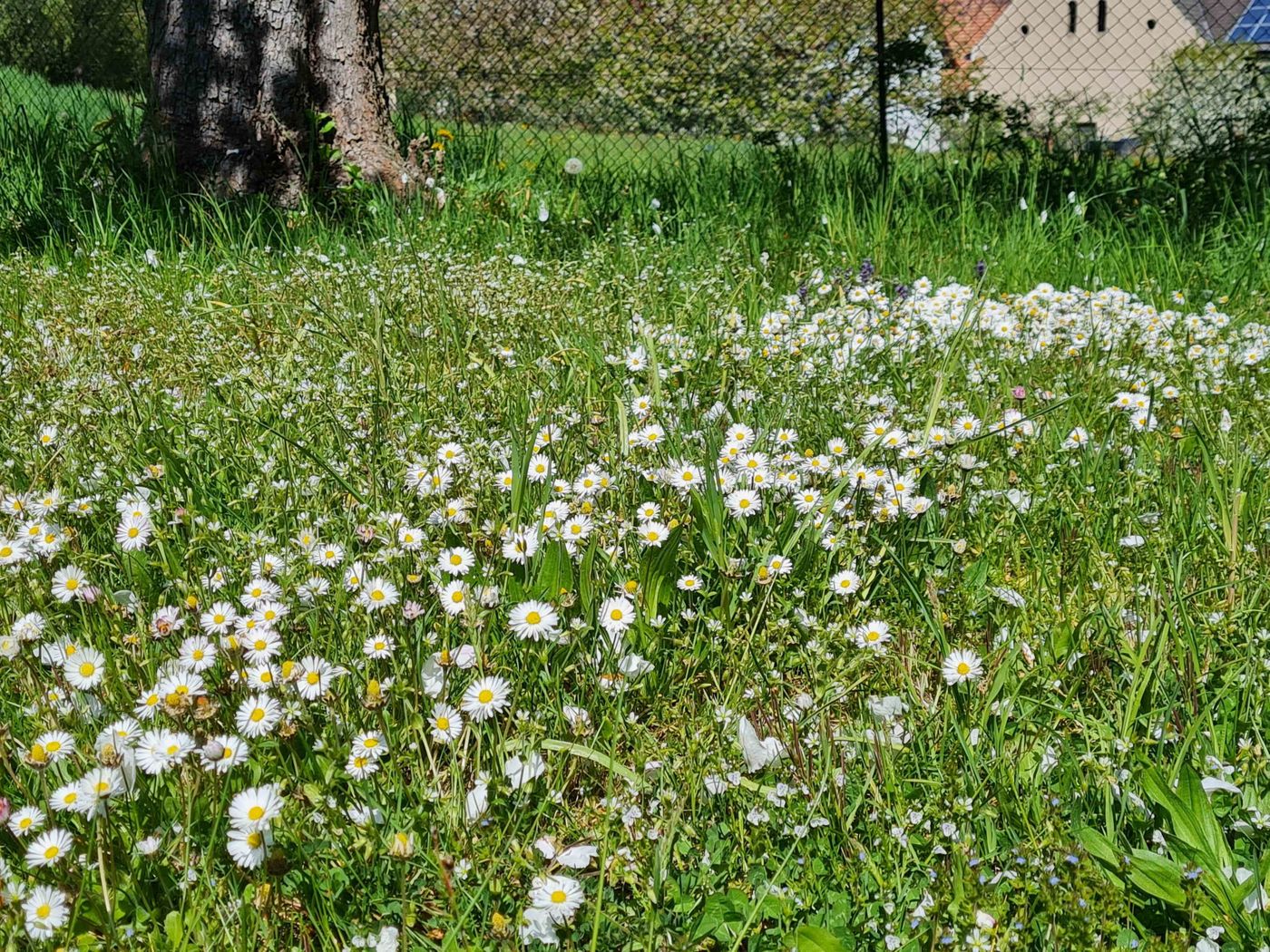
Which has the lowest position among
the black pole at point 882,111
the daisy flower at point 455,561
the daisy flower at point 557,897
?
the daisy flower at point 557,897

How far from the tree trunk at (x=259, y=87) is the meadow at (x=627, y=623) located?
5.43ft

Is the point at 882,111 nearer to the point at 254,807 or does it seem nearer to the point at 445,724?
the point at 445,724

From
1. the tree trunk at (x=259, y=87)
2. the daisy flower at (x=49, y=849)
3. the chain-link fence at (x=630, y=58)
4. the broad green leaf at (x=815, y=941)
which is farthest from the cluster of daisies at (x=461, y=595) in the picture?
the chain-link fence at (x=630, y=58)

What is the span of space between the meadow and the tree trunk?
5.43 feet

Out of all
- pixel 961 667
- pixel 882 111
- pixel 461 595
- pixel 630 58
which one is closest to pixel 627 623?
pixel 461 595

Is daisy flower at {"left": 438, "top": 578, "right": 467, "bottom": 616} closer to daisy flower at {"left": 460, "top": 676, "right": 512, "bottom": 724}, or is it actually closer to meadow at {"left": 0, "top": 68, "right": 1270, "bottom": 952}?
meadow at {"left": 0, "top": 68, "right": 1270, "bottom": 952}

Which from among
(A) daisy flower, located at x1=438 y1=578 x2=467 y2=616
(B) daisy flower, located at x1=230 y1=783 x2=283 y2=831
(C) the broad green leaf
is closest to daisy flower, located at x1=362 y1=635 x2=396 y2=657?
(A) daisy flower, located at x1=438 y1=578 x2=467 y2=616

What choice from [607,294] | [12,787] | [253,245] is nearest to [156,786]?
[12,787]

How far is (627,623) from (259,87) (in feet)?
14.1

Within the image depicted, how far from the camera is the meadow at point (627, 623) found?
1.39 metres

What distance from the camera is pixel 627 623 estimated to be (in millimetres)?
1833

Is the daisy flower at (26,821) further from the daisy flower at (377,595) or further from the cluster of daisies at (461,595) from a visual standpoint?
the daisy flower at (377,595)

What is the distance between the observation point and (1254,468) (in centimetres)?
243

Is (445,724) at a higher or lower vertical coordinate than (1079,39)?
lower
